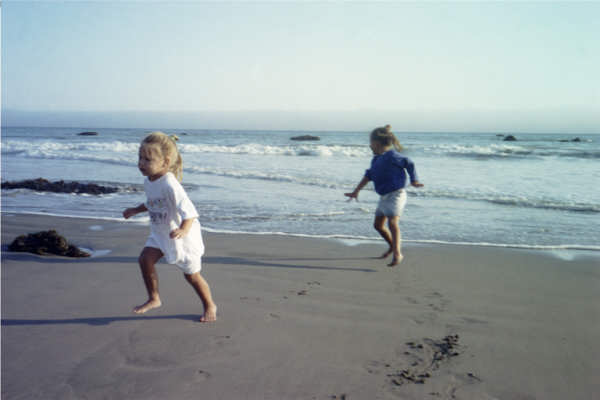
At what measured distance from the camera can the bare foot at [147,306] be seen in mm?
3091

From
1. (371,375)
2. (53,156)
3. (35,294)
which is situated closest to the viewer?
(371,375)

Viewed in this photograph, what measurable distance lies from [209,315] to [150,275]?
0.53 metres

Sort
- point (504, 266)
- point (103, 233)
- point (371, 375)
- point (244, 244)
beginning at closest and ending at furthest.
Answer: point (371, 375)
point (504, 266)
point (244, 244)
point (103, 233)

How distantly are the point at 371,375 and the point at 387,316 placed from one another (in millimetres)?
854

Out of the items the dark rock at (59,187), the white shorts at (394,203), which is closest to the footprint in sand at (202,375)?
the white shorts at (394,203)

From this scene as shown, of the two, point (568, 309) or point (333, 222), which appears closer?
point (568, 309)

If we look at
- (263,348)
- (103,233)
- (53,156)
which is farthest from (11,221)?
(53,156)

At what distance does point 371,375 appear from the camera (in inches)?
90.7

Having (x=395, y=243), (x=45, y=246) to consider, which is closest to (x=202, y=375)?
(x=395, y=243)

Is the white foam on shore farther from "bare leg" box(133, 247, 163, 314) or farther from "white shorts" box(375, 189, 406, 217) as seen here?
"bare leg" box(133, 247, 163, 314)

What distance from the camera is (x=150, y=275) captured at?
10.1ft

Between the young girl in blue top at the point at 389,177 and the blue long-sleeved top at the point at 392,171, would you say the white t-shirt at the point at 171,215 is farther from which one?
the blue long-sleeved top at the point at 392,171

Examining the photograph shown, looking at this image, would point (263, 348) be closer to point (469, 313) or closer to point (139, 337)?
point (139, 337)

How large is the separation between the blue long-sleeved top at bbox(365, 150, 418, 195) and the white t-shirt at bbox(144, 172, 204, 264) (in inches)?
99.4
